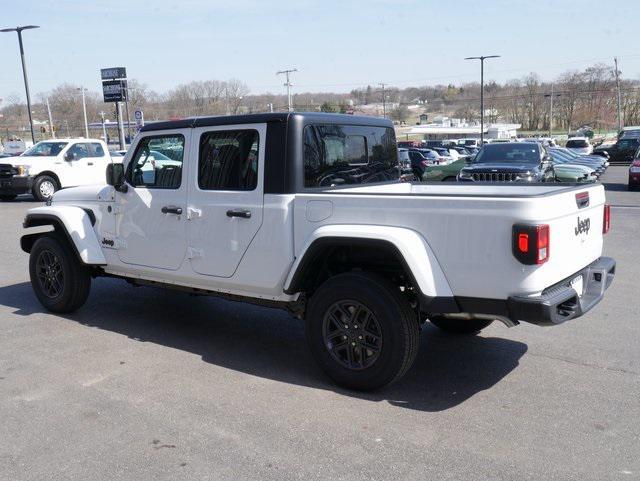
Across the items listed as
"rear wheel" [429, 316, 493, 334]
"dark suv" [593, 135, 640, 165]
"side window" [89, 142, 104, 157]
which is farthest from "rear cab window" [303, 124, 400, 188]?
"dark suv" [593, 135, 640, 165]

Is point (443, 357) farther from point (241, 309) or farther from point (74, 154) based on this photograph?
point (74, 154)

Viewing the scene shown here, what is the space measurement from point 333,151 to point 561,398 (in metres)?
2.46

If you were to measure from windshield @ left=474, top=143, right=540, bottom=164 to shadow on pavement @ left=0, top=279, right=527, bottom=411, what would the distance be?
11815 millimetres

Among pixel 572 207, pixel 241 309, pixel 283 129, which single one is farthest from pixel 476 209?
pixel 241 309

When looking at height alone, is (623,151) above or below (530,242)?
below

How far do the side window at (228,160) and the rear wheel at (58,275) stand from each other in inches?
78.7

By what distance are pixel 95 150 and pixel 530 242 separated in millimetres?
18029

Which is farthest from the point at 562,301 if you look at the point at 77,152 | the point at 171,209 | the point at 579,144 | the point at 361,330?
the point at 579,144

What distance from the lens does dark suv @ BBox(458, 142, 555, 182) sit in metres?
15.4

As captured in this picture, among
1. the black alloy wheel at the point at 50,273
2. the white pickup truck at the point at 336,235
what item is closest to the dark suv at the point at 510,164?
the white pickup truck at the point at 336,235

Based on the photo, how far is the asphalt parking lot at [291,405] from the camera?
345 centimetres

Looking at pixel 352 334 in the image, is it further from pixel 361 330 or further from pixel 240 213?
pixel 240 213

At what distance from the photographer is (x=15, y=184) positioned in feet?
61.5

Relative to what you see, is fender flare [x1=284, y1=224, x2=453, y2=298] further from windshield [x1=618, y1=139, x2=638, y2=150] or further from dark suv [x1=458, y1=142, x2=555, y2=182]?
windshield [x1=618, y1=139, x2=638, y2=150]
